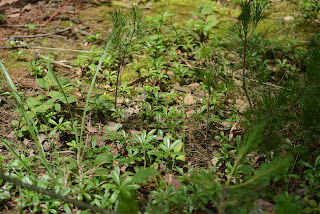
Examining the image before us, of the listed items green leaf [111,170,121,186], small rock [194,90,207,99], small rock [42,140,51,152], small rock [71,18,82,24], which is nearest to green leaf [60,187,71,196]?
green leaf [111,170,121,186]

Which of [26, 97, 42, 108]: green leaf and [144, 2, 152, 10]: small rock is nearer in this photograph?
[26, 97, 42, 108]: green leaf

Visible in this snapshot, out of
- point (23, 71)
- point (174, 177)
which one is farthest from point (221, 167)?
point (23, 71)

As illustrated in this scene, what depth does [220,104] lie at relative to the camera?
2.56 m

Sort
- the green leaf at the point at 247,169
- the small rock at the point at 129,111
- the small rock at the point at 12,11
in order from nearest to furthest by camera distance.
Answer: the green leaf at the point at 247,169
the small rock at the point at 129,111
the small rock at the point at 12,11

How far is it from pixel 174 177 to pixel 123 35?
1.18m

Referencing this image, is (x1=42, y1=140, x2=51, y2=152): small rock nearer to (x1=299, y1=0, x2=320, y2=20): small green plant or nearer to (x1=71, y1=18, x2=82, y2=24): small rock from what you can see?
(x1=71, y1=18, x2=82, y2=24): small rock

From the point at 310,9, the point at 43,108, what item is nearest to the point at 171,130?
the point at 43,108

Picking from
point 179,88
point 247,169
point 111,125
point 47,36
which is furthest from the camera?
point 47,36

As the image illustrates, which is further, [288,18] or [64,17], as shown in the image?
[64,17]

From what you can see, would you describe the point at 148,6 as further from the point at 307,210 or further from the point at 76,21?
the point at 307,210

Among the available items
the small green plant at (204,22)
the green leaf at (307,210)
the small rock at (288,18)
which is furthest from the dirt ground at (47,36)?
the small rock at (288,18)

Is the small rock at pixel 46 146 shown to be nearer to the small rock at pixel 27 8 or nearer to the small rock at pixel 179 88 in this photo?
the small rock at pixel 179 88

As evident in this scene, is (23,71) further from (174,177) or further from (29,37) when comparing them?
(174,177)

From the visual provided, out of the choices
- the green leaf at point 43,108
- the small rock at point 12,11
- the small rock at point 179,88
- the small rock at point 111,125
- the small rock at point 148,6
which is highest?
the small rock at point 12,11
